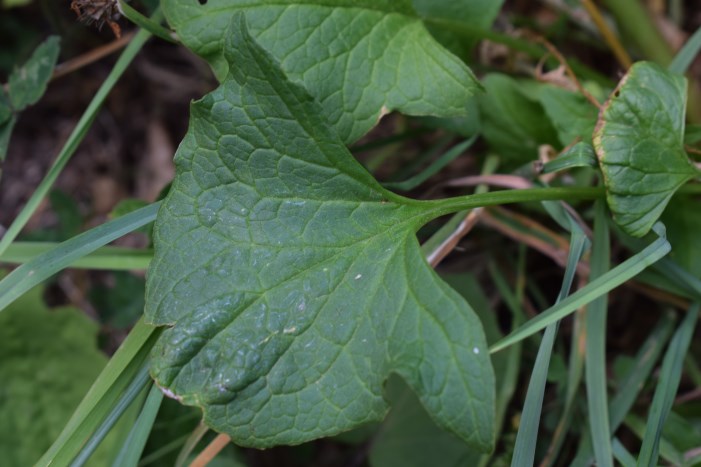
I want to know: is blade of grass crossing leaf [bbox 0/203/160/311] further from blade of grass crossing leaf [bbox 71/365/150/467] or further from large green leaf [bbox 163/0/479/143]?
large green leaf [bbox 163/0/479/143]

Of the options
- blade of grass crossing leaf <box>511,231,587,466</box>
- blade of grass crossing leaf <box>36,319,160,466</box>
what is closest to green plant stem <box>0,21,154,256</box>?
blade of grass crossing leaf <box>36,319,160,466</box>

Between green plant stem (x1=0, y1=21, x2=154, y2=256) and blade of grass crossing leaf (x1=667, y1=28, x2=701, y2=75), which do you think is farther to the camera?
blade of grass crossing leaf (x1=667, y1=28, x2=701, y2=75)

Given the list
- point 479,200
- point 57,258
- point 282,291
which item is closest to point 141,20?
point 57,258

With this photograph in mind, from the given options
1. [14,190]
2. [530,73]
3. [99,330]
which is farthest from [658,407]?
[14,190]

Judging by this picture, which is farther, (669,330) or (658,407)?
(669,330)

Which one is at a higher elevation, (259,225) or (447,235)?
(259,225)

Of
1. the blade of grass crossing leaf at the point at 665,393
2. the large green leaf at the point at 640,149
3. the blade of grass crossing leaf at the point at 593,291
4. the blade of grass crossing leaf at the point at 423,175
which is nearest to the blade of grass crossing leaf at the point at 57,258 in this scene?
the blade of grass crossing leaf at the point at 423,175

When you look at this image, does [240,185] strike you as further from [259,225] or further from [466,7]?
[466,7]
